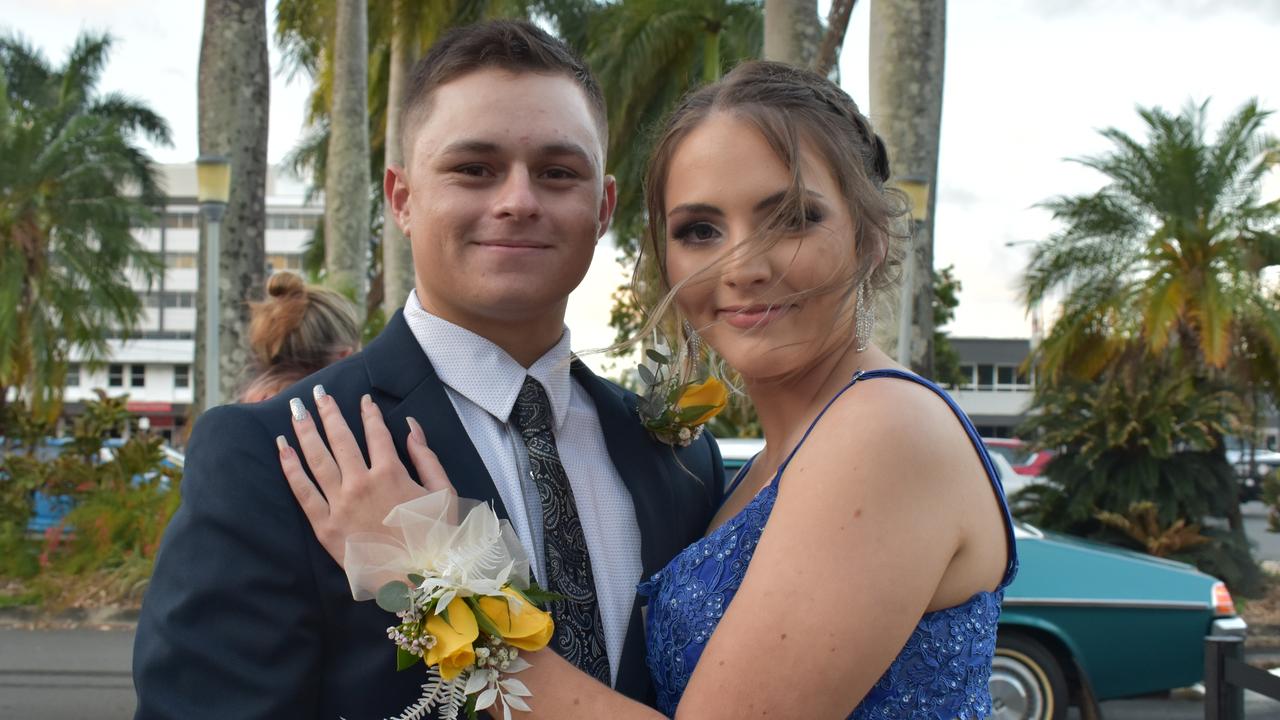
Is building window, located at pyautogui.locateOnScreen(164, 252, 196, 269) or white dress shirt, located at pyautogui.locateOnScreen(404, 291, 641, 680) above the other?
building window, located at pyautogui.locateOnScreen(164, 252, 196, 269)

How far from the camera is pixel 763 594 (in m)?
1.83

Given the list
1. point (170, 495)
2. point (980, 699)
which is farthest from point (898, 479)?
point (170, 495)

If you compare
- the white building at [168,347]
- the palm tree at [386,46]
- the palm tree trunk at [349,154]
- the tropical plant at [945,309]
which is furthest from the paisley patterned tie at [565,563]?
the white building at [168,347]

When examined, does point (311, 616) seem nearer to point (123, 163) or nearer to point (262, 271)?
point (262, 271)

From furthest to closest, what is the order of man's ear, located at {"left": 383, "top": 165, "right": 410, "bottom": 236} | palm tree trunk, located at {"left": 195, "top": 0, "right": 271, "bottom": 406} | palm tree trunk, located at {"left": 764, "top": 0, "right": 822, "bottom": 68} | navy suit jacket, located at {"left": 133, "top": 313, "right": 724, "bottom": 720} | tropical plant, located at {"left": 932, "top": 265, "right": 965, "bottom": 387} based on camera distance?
tropical plant, located at {"left": 932, "top": 265, "right": 965, "bottom": 387} → palm tree trunk, located at {"left": 764, "top": 0, "right": 822, "bottom": 68} → palm tree trunk, located at {"left": 195, "top": 0, "right": 271, "bottom": 406} → man's ear, located at {"left": 383, "top": 165, "right": 410, "bottom": 236} → navy suit jacket, located at {"left": 133, "top": 313, "right": 724, "bottom": 720}

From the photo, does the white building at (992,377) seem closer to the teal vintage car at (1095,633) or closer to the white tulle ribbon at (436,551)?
the teal vintage car at (1095,633)

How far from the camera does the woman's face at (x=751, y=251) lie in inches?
83.5

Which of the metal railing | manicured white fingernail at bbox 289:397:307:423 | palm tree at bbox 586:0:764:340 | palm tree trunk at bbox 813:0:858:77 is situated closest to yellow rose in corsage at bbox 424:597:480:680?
manicured white fingernail at bbox 289:397:307:423

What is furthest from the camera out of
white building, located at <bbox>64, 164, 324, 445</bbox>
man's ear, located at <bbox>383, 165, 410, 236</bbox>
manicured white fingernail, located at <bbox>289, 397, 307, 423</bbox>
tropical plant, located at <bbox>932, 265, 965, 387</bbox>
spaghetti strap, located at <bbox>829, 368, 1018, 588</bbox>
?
white building, located at <bbox>64, 164, 324, 445</bbox>

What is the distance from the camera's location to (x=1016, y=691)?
5.92 meters

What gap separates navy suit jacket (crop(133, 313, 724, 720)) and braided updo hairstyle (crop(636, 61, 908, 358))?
0.69m

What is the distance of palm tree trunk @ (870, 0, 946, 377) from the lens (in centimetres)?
718

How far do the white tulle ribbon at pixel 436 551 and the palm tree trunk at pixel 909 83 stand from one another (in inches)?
225

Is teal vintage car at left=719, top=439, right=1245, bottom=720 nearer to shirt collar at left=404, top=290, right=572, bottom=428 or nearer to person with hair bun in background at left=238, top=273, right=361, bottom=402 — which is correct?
person with hair bun in background at left=238, top=273, right=361, bottom=402
